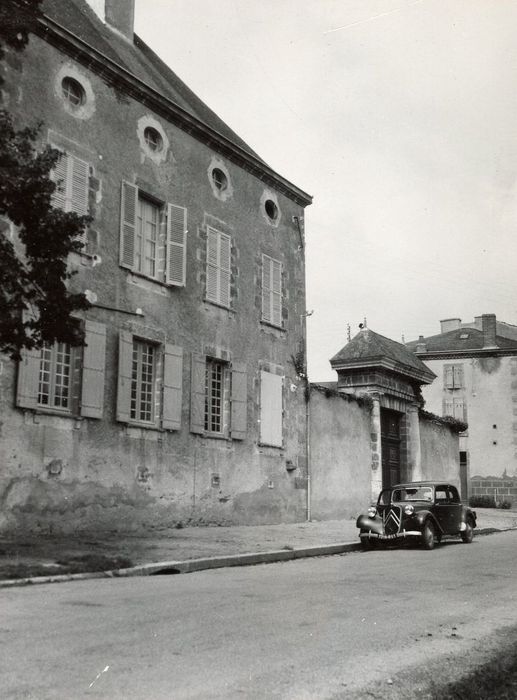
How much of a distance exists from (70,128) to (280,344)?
307 inches

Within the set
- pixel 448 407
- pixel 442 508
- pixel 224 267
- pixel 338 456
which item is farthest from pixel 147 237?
pixel 448 407

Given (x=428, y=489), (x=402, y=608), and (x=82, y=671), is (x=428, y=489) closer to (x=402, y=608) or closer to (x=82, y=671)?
(x=402, y=608)

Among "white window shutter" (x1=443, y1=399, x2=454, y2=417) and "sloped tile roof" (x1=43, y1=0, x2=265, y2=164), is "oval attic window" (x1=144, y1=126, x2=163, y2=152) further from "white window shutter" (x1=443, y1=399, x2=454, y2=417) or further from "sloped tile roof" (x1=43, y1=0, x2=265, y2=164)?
"white window shutter" (x1=443, y1=399, x2=454, y2=417)

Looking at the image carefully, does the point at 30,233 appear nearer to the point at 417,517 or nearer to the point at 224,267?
the point at 224,267

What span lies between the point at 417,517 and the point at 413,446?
1051cm

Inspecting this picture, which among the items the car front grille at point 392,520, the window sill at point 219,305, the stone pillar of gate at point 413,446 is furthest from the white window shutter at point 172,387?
the stone pillar of gate at point 413,446

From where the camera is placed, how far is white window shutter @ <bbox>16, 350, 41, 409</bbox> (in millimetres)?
12773

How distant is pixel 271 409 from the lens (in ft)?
62.7

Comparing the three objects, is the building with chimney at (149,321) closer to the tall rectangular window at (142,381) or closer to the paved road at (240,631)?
the tall rectangular window at (142,381)

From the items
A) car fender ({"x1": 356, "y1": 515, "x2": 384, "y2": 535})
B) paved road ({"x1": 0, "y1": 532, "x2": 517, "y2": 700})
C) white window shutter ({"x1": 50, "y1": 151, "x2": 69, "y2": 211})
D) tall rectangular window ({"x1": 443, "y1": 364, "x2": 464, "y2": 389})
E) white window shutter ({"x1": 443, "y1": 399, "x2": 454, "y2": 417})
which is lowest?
paved road ({"x1": 0, "y1": 532, "x2": 517, "y2": 700})

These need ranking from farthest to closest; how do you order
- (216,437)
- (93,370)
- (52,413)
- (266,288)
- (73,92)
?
(266,288) < (216,437) < (73,92) < (93,370) < (52,413)

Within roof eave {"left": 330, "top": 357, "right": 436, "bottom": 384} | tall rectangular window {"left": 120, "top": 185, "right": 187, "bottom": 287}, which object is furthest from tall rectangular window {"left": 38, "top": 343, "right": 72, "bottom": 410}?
roof eave {"left": 330, "top": 357, "right": 436, "bottom": 384}

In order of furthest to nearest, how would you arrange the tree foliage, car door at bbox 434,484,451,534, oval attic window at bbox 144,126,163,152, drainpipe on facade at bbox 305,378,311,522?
drainpipe on facade at bbox 305,378,311,522 → oval attic window at bbox 144,126,163,152 → car door at bbox 434,484,451,534 → the tree foliage

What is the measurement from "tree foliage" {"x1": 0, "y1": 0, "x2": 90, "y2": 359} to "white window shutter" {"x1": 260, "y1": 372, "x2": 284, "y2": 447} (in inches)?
346
